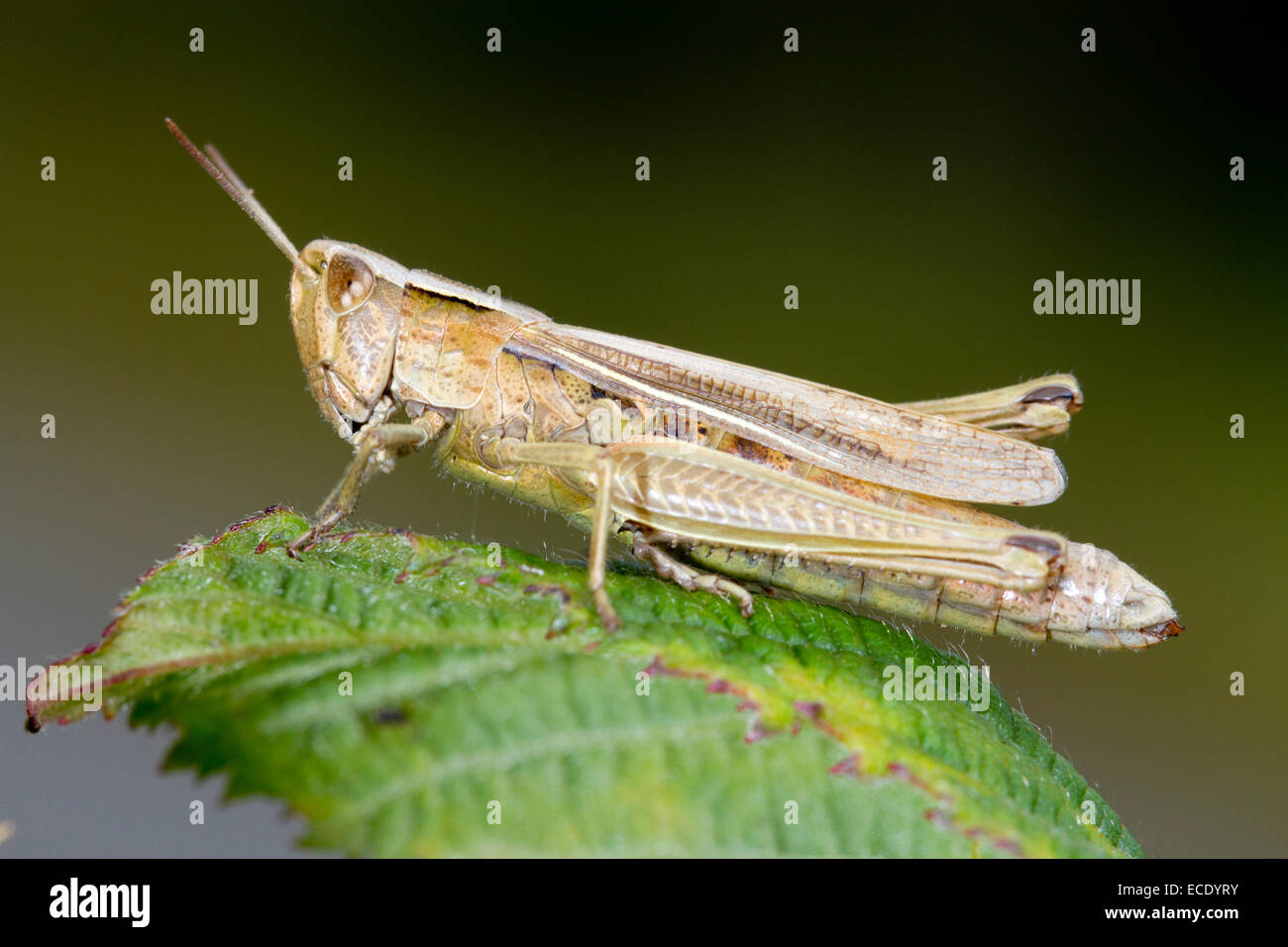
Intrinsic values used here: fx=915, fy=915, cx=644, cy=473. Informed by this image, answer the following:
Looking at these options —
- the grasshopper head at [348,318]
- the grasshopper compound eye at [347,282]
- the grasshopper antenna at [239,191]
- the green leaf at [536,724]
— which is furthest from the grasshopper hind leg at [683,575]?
the grasshopper antenna at [239,191]

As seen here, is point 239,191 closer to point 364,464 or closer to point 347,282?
point 347,282

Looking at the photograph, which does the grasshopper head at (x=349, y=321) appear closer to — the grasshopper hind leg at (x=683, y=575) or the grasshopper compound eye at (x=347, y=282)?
the grasshopper compound eye at (x=347, y=282)

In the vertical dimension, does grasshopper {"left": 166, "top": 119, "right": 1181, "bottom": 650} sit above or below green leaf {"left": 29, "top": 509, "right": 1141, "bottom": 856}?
above

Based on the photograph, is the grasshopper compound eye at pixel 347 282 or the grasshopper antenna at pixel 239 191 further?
the grasshopper compound eye at pixel 347 282

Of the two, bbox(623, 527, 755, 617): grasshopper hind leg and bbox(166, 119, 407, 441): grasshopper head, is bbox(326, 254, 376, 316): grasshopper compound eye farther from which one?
bbox(623, 527, 755, 617): grasshopper hind leg

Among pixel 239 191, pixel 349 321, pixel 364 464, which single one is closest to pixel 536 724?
pixel 364 464

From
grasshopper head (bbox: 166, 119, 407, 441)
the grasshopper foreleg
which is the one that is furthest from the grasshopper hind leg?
grasshopper head (bbox: 166, 119, 407, 441)

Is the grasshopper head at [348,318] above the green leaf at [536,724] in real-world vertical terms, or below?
above

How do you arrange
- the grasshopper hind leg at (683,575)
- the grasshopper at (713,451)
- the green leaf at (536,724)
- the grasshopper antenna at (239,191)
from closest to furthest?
the green leaf at (536,724)
the grasshopper hind leg at (683,575)
the grasshopper at (713,451)
the grasshopper antenna at (239,191)
